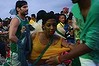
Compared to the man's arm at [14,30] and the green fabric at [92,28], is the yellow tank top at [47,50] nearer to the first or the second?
the green fabric at [92,28]

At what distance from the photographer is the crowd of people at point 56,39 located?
3955 mm

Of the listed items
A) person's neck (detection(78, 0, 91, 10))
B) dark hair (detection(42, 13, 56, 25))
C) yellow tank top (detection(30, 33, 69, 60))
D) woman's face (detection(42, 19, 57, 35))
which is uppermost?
person's neck (detection(78, 0, 91, 10))

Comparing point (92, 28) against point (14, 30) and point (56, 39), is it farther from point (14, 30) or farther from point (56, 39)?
point (14, 30)

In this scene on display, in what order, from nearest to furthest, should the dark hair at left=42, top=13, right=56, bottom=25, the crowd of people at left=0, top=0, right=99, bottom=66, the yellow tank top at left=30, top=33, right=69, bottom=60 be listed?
the crowd of people at left=0, top=0, right=99, bottom=66 < the yellow tank top at left=30, top=33, right=69, bottom=60 < the dark hair at left=42, top=13, right=56, bottom=25

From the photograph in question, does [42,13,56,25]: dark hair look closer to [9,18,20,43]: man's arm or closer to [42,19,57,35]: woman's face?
[42,19,57,35]: woman's face

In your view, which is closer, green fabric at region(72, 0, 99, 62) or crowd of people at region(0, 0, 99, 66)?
green fabric at region(72, 0, 99, 62)

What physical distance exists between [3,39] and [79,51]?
10459 mm

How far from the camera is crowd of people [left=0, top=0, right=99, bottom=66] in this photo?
13.0 ft

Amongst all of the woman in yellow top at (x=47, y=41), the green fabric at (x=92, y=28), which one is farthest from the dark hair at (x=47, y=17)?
the green fabric at (x=92, y=28)

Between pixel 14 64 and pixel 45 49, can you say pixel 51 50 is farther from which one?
pixel 14 64

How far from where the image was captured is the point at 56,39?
563 centimetres

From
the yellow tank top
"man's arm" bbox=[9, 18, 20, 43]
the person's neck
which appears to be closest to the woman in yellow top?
the yellow tank top

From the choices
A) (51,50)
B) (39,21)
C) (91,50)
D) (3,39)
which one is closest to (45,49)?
(51,50)

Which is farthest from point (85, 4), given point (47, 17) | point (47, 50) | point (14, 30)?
point (14, 30)
